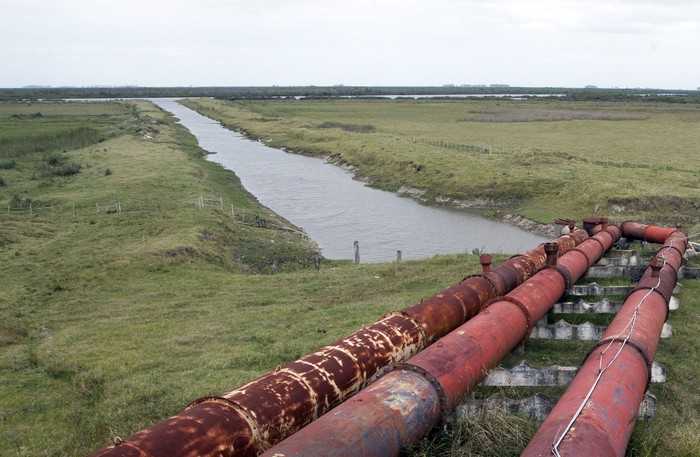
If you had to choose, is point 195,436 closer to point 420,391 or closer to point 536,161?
point 420,391

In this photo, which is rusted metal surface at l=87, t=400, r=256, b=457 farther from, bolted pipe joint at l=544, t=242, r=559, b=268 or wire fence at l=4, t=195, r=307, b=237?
wire fence at l=4, t=195, r=307, b=237

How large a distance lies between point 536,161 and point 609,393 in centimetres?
4353

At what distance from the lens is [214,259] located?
2603 cm

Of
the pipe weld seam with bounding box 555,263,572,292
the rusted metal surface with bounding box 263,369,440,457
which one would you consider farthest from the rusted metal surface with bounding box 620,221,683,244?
the rusted metal surface with bounding box 263,369,440,457

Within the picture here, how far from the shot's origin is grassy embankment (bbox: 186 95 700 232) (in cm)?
3603

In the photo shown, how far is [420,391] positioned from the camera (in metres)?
7.52

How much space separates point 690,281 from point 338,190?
107 feet

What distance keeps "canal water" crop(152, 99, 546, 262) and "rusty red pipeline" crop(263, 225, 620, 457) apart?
14.4 meters

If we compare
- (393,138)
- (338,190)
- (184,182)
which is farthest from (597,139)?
(184,182)

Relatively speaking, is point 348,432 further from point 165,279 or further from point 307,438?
point 165,279

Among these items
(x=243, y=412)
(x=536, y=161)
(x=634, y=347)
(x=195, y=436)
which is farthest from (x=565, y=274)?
(x=536, y=161)

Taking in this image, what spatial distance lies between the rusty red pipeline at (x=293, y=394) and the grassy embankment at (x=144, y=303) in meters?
3.89

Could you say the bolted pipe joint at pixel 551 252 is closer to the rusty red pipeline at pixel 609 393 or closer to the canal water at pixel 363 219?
the rusty red pipeline at pixel 609 393

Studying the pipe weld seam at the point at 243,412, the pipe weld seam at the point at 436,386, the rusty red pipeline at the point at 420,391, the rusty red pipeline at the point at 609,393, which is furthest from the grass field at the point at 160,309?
the pipe weld seam at the point at 243,412
